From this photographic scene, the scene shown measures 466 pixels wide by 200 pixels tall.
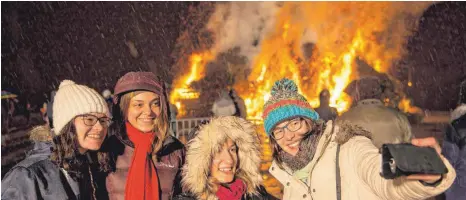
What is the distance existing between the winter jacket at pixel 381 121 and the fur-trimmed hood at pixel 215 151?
160 cm

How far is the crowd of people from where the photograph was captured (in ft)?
8.05

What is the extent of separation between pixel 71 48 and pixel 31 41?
249 centimetres

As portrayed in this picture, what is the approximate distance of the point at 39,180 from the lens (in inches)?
95.6

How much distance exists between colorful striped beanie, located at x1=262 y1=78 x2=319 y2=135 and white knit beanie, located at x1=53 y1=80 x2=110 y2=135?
1143 mm

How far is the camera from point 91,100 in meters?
2.85

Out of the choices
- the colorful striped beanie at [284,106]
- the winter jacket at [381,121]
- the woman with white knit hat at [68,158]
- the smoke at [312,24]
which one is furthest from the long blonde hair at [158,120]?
the smoke at [312,24]

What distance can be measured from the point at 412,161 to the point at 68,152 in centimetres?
201

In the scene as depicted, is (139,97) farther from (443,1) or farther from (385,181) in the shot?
(443,1)

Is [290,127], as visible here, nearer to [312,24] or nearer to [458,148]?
[458,148]

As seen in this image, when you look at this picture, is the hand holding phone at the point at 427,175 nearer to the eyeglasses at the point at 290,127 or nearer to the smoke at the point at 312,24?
the eyeglasses at the point at 290,127

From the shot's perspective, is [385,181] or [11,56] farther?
[11,56]

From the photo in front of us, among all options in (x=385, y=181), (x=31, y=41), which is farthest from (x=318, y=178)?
(x=31, y=41)

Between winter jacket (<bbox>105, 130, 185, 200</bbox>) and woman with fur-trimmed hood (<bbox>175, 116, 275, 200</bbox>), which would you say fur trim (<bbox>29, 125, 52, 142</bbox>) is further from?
woman with fur-trimmed hood (<bbox>175, 116, 275, 200</bbox>)

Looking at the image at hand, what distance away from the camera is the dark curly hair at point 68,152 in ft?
8.49
